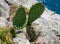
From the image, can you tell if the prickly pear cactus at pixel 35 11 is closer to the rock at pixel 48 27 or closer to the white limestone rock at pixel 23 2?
the rock at pixel 48 27

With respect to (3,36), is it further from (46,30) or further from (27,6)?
(27,6)

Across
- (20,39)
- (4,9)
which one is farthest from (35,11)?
(4,9)

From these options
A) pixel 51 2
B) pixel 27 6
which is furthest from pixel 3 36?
pixel 51 2

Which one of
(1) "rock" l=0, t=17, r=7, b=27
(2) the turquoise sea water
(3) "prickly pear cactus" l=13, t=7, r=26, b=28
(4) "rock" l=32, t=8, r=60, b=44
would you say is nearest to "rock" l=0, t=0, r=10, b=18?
(1) "rock" l=0, t=17, r=7, b=27

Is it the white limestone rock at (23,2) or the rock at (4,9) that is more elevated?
the rock at (4,9)

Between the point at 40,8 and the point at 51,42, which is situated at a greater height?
the point at 40,8

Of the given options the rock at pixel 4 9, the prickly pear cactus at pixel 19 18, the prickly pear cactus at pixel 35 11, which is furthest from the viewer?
the rock at pixel 4 9

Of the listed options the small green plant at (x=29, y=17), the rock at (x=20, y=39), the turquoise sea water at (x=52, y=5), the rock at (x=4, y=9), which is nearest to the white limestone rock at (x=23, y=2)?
the rock at (x=4, y=9)

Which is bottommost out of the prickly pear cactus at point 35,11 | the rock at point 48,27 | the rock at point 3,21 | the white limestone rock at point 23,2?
the rock at point 48,27
